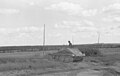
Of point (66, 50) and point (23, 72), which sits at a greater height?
point (66, 50)

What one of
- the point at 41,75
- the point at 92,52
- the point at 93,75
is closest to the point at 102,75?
the point at 93,75

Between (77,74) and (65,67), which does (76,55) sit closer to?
(65,67)

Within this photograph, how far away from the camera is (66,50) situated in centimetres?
2814

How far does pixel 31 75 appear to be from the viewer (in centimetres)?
1761

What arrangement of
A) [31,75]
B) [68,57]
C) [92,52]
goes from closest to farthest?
[31,75] < [68,57] < [92,52]

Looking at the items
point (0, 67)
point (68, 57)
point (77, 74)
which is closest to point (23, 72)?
point (0, 67)

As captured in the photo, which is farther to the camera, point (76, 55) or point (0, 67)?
point (76, 55)

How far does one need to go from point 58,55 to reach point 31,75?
10959mm

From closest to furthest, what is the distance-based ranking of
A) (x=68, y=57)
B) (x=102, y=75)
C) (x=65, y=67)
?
1. (x=102, y=75)
2. (x=65, y=67)
3. (x=68, y=57)

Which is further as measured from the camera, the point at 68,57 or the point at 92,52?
the point at 92,52

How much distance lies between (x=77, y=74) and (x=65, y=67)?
3.89 m

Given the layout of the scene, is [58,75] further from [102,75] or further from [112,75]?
[112,75]

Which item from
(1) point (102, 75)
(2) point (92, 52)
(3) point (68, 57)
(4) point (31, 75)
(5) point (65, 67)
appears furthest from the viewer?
(2) point (92, 52)

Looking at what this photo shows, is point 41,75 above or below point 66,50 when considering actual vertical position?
below
